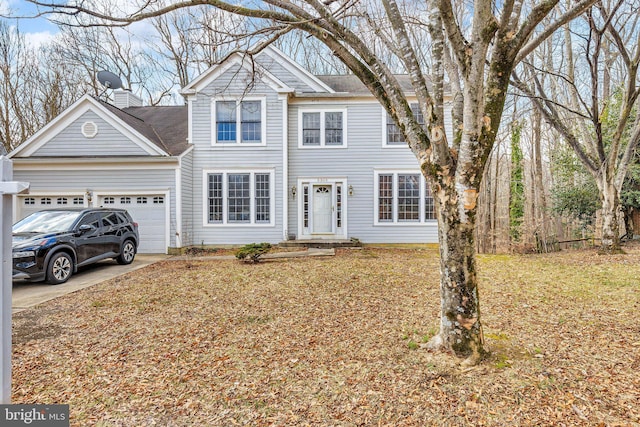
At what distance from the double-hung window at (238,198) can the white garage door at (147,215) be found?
163 centimetres

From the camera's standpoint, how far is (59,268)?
23.9ft

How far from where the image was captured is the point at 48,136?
37.1ft

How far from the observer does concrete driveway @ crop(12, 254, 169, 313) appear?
6012mm

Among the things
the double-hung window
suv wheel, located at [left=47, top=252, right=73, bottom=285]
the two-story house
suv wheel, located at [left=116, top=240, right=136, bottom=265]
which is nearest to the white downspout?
the two-story house

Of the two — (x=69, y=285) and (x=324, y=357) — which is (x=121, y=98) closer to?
(x=69, y=285)

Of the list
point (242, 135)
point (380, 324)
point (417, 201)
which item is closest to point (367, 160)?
point (417, 201)

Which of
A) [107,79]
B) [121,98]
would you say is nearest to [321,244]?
[121,98]

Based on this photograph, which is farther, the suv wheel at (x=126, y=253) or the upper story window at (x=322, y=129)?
the upper story window at (x=322, y=129)

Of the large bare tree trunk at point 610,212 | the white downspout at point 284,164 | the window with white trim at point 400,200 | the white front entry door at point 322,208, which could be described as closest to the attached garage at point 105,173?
the white downspout at point 284,164

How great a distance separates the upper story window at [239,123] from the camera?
12.3m

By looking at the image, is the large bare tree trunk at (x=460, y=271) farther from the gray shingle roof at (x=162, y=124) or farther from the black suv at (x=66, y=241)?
the gray shingle roof at (x=162, y=124)

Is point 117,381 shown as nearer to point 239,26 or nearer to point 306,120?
point 239,26

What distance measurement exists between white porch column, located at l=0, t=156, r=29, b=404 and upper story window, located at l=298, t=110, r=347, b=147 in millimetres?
10909

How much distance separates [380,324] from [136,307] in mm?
4013
